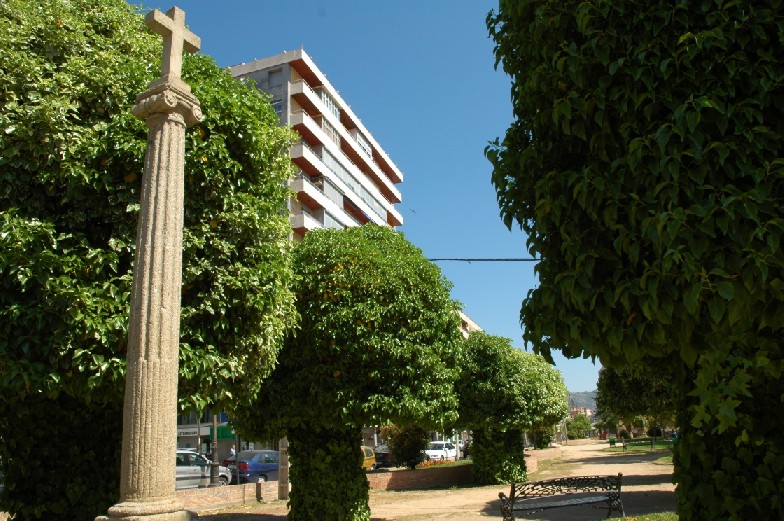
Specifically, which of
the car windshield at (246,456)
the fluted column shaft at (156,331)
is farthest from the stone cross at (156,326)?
the car windshield at (246,456)

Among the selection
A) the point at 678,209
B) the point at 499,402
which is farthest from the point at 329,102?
the point at 678,209

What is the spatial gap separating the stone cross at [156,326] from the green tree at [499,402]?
1814 cm

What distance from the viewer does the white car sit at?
43.1 meters

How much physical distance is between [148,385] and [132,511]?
0.96 metres

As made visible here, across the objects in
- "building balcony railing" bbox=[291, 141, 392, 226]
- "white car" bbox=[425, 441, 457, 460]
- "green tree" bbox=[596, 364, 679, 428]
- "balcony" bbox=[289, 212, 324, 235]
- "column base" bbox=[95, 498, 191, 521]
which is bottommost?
"white car" bbox=[425, 441, 457, 460]

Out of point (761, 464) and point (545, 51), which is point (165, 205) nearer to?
point (545, 51)

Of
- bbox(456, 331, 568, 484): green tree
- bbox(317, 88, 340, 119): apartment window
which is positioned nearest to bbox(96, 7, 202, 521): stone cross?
bbox(456, 331, 568, 484): green tree

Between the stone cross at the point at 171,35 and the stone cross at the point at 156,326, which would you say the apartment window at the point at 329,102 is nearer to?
the stone cross at the point at 171,35

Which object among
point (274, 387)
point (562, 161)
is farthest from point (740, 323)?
point (274, 387)

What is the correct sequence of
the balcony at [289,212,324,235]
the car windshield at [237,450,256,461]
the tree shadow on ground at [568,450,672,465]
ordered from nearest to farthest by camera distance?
the car windshield at [237,450,256,461] < the tree shadow on ground at [568,450,672,465] < the balcony at [289,212,324,235]

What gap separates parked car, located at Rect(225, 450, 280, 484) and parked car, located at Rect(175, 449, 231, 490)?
7.42 ft

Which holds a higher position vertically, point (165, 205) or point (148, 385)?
point (165, 205)

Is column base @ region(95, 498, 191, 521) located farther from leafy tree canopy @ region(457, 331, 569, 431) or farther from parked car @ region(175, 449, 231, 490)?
parked car @ region(175, 449, 231, 490)

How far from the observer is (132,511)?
4.93 metres
